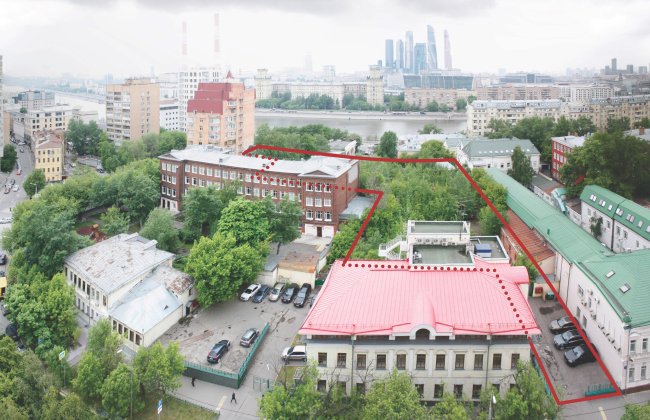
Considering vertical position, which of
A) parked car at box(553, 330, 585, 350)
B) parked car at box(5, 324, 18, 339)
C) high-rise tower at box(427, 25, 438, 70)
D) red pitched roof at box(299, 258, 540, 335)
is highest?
high-rise tower at box(427, 25, 438, 70)

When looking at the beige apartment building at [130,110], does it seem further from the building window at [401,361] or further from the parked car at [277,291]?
the building window at [401,361]

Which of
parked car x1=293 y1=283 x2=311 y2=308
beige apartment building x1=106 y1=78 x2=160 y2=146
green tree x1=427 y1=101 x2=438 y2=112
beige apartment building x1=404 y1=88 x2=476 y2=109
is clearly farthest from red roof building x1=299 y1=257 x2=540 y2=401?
beige apartment building x1=404 y1=88 x2=476 y2=109

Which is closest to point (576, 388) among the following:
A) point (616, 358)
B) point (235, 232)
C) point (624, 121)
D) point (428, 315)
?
point (616, 358)

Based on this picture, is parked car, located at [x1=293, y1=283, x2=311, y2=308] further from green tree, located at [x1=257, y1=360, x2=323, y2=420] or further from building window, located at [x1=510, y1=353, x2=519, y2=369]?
building window, located at [x1=510, y1=353, x2=519, y2=369]

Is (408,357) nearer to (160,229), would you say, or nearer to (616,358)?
(616,358)

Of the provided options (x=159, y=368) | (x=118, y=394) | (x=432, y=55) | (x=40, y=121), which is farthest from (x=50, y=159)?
(x=432, y=55)

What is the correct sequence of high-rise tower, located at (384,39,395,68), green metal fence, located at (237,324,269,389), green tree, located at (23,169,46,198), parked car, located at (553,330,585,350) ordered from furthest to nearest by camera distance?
high-rise tower, located at (384,39,395,68)
green tree, located at (23,169,46,198)
parked car, located at (553,330,585,350)
green metal fence, located at (237,324,269,389)
